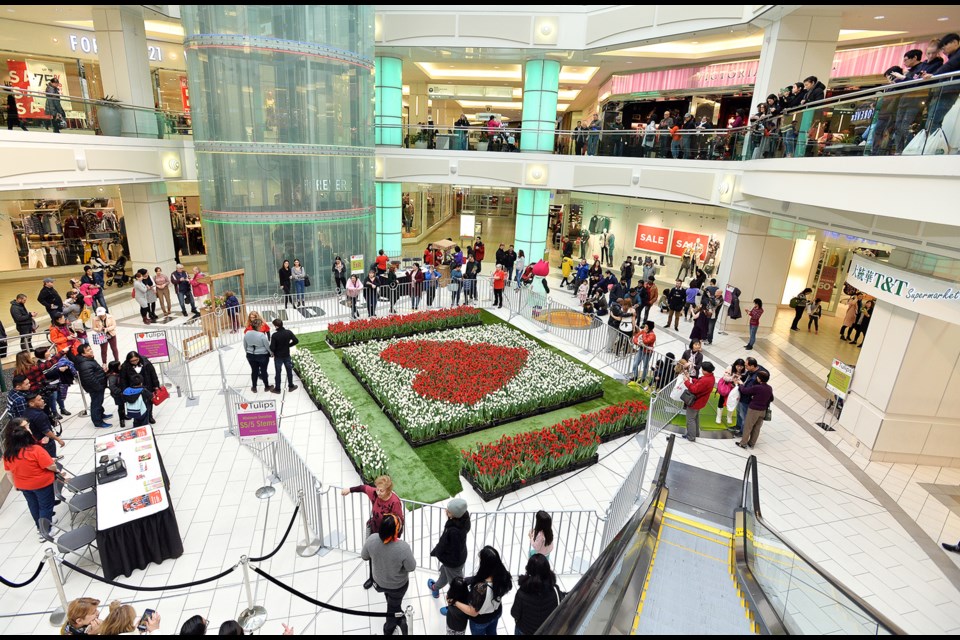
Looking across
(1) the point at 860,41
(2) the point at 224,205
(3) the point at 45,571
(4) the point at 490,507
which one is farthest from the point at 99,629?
(1) the point at 860,41

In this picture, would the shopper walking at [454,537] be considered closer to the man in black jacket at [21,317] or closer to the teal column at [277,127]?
the man in black jacket at [21,317]

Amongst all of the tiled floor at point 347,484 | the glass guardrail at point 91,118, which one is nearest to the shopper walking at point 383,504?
the tiled floor at point 347,484

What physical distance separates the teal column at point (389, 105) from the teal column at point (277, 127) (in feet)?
8.76

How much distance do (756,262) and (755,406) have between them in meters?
8.29

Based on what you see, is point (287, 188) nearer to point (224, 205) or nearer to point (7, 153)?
point (224, 205)

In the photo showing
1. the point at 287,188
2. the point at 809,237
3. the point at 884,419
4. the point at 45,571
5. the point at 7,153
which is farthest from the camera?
the point at 287,188

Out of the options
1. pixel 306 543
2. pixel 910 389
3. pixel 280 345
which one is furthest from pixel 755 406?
pixel 280 345

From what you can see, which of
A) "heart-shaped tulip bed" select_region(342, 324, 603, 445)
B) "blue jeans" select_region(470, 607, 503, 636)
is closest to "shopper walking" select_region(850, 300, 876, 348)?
"heart-shaped tulip bed" select_region(342, 324, 603, 445)

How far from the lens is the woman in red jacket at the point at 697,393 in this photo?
35.7ft

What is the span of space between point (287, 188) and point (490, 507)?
555 inches

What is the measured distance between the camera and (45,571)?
7191 mm

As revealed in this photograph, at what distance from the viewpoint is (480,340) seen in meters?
15.4

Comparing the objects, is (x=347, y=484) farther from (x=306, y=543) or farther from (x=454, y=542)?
(x=454, y=542)

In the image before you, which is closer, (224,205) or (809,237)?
(809,237)
